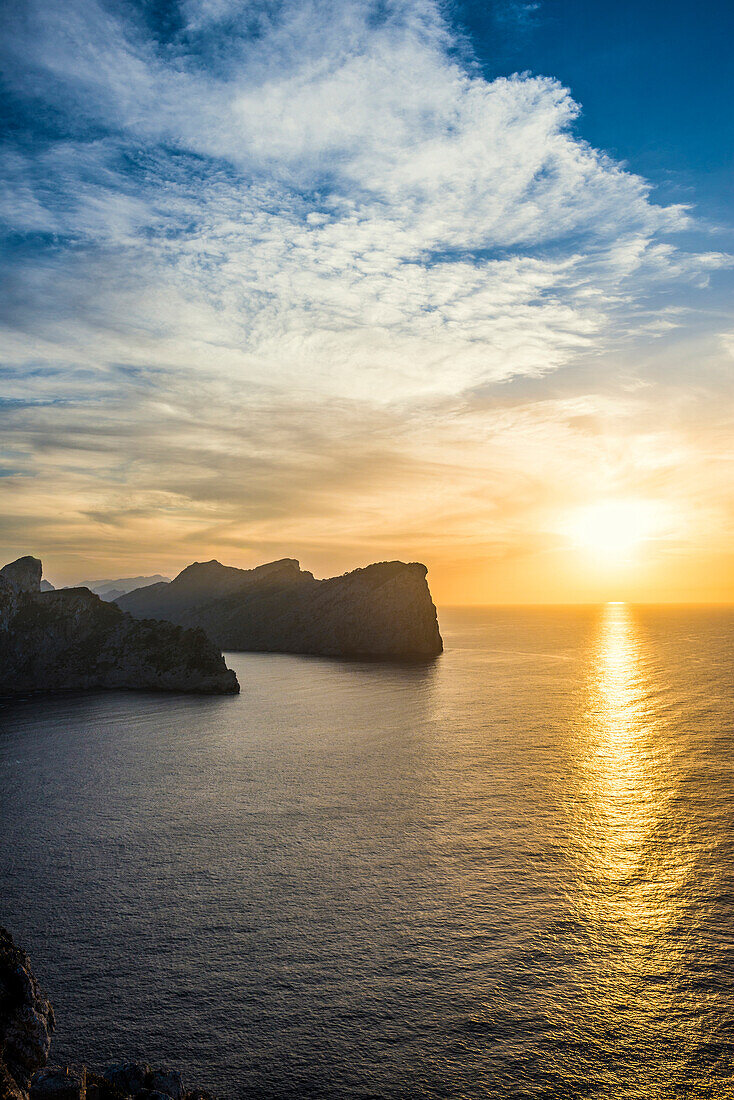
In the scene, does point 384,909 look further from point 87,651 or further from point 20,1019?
point 87,651

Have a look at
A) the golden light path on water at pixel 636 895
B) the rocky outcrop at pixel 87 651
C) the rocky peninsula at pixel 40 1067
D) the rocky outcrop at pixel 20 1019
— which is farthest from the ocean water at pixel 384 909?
the rocky outcrop at pixel 87 651

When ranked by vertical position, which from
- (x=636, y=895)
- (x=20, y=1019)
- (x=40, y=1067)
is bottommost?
(x=636, y=895)

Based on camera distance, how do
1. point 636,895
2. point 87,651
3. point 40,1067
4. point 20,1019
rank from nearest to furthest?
point 20,1019 < point 40,1067 < point 636,895 < point 87,651

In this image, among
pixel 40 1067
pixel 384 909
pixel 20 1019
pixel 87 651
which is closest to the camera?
pixel 20 1019

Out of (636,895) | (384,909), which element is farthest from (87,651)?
(636,895)

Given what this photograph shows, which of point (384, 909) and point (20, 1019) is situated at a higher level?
point (20, 1019)

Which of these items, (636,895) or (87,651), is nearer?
(636,895)

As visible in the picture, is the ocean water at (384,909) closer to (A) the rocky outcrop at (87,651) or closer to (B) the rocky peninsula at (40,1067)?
(B) the rocky peninsula at (40,1067)

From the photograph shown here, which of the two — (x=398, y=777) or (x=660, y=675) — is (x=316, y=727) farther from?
(x=660, y=675)
